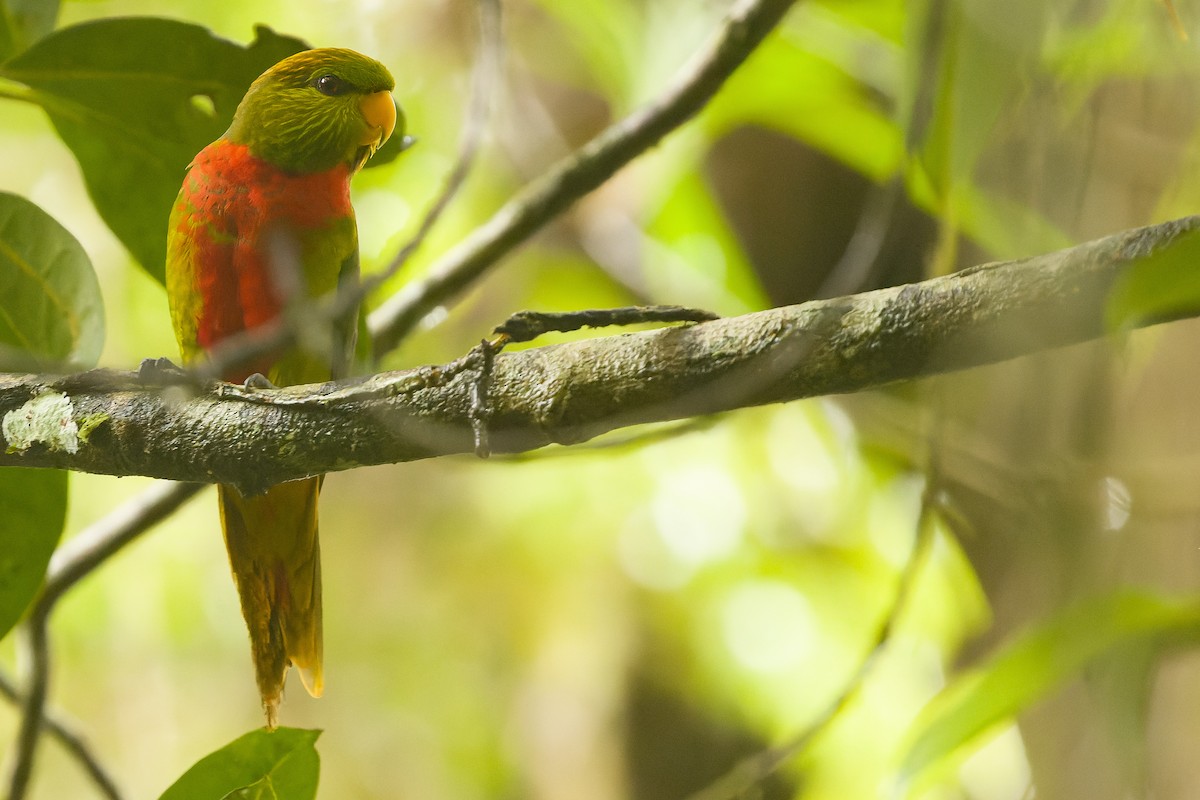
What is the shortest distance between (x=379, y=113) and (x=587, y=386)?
1.88ft

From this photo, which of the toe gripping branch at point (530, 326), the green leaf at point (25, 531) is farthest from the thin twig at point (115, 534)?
the toe gripping branch at point (530, 326)

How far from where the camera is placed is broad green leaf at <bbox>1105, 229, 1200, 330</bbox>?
29.2 inches

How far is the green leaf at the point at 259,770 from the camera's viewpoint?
1.05 meters

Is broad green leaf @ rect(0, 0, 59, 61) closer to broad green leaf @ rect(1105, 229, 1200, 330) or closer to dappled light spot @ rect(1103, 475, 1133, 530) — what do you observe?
broad green leaf @ rect(1105, 229, 1200, 330)

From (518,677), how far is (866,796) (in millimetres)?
1642

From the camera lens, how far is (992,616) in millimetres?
2006

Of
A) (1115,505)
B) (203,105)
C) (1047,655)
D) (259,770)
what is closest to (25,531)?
(259,770)

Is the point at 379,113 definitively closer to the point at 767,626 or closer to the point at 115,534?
the point at 115,534

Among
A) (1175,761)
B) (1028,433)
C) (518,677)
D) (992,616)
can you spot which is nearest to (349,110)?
(1028,433)

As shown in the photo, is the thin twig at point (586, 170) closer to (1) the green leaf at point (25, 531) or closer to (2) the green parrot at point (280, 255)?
(2) the green parrot at point (280, 255)

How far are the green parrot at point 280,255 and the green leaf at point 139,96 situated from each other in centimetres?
3

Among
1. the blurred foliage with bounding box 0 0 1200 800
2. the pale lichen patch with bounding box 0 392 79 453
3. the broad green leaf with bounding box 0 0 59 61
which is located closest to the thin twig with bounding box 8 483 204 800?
the blurred foliage with bounding box 0 0 1200 800

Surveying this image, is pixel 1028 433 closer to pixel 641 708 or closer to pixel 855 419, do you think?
pixel 855 419

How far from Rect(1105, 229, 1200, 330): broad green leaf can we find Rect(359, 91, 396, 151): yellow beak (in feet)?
2.95
